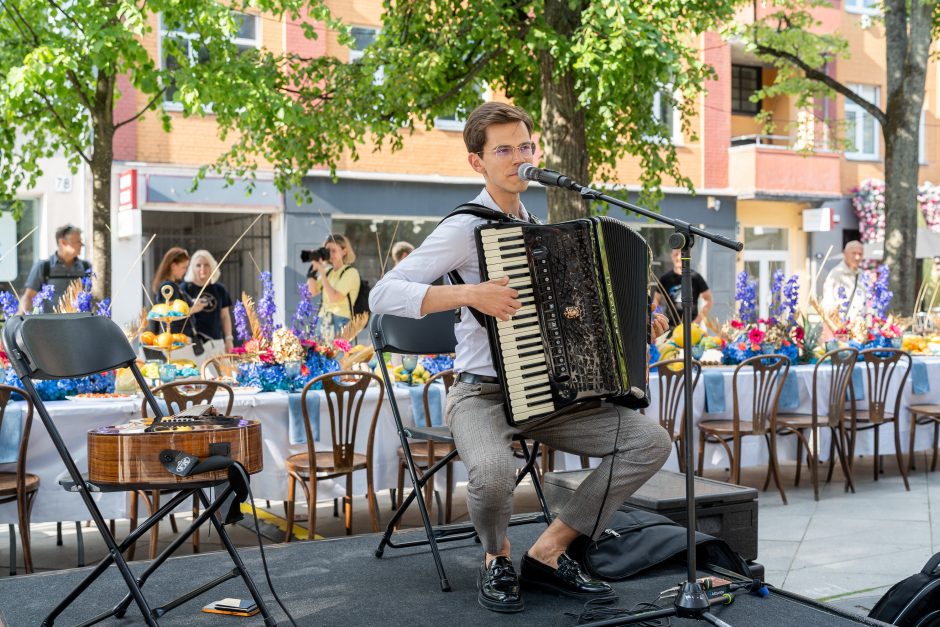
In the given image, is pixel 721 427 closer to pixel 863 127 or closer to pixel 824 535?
pixel 824 535

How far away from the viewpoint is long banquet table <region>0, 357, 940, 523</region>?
4508 millimetres

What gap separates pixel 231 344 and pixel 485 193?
12.2 ft

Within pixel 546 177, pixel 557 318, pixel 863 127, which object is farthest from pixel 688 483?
pixel 863 127

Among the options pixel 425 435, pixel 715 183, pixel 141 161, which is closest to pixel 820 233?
pixel 715 183

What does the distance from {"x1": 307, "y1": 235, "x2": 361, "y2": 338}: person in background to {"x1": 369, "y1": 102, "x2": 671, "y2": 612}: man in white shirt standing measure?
4.04 m

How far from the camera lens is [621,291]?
3229 millimetres

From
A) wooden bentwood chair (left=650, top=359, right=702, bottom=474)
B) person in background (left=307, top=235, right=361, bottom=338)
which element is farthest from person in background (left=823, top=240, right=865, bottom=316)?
person in background (left=307, top=235, right=361, bottom=338)

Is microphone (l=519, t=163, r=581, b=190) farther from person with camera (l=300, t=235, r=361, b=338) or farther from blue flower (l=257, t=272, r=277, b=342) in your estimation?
person with camera (l=300, t=235, r=361, b=338)

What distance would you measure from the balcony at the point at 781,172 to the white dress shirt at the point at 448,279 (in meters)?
14.3

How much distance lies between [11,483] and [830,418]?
14.7 feet

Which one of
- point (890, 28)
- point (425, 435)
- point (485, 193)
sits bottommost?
point (425, 435)

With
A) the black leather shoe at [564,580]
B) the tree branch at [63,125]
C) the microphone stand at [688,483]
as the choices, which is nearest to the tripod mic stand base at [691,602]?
the microphone stand at [688,483]

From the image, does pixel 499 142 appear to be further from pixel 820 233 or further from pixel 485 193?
pixel 820 233

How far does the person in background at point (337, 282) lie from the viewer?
7.43 metres
